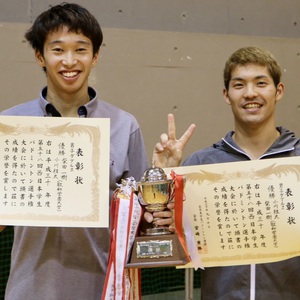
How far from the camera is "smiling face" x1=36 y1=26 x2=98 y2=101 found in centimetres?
191

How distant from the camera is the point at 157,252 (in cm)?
176

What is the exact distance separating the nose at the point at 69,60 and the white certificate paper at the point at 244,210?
0.49 metres

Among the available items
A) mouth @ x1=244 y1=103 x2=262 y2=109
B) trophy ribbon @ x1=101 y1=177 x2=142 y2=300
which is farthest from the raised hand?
mouth @ x1=244 y1=103 x2=262 y2=109

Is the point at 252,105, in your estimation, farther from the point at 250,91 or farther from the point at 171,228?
the point at 171,228

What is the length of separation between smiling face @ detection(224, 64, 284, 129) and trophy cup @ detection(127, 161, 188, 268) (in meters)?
0.46

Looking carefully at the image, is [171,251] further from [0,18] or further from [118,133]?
[0,18]

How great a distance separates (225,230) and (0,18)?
2.74m

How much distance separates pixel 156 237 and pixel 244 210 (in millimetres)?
319

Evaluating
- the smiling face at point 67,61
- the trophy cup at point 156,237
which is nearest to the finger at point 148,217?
the trophy cup at point 156,237

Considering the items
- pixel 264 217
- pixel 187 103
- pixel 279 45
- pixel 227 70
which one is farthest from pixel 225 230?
pixel 279 45

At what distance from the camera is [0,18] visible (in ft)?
13.2

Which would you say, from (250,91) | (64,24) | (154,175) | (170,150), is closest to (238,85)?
(250,91)

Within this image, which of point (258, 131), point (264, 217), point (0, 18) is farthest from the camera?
point (0, 18)

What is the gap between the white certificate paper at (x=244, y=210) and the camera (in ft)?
6.15
